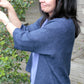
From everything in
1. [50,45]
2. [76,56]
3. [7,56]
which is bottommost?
[76,56]

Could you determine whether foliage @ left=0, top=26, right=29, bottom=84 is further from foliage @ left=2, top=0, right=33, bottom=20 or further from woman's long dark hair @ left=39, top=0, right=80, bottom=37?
woman's long dark hair @ left=39, top=0, right=80, bottom=37

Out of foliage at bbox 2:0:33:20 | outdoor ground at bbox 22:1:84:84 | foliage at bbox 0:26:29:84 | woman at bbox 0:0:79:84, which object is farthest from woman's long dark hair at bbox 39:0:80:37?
outdoor ground at bbox 22:1:84:84

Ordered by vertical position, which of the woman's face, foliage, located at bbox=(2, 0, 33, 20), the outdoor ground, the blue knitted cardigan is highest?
the woman's face

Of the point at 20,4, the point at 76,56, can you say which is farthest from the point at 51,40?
the point at 76,56

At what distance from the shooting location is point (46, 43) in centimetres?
128

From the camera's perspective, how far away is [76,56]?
3.57 meters

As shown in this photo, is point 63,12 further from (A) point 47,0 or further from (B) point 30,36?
(B) point 30,36

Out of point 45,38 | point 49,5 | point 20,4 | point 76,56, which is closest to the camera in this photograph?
point 45,38

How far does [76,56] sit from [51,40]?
2430 mm

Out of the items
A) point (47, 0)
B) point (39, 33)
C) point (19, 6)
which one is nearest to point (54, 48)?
point (39, 33)

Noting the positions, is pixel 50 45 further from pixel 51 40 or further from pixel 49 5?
pixel 49 5

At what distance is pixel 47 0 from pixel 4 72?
113cm

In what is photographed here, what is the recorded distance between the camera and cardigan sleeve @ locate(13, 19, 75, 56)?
1.25 meters

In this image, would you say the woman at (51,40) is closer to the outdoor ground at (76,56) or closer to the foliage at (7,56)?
the foliage at (7,56)
